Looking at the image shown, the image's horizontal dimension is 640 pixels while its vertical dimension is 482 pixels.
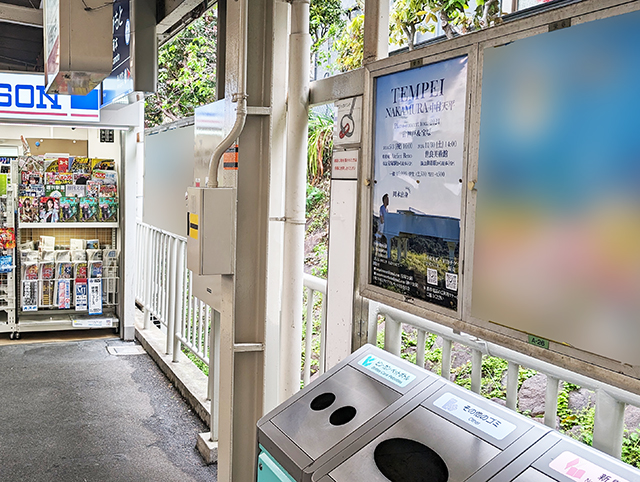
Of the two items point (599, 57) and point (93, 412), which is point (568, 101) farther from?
point (93, 412)

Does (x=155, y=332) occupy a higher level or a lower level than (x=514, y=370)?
lower

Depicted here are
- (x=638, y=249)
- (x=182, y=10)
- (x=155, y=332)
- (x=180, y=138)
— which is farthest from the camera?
(x=155, y=332)

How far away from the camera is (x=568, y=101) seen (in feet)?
4.59

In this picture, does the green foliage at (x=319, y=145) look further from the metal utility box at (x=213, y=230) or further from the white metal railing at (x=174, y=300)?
the metal utility box at (x=213, y=230)

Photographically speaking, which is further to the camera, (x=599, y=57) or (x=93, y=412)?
(x=93, y=412)

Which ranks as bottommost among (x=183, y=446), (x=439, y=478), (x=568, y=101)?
(x=183, y=446)

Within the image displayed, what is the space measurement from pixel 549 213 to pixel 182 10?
3.42 metres

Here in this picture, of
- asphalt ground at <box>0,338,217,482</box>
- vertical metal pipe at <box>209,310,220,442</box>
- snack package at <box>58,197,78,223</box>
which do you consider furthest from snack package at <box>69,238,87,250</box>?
vertical metal pipe at <box>209,310,220,442</box>

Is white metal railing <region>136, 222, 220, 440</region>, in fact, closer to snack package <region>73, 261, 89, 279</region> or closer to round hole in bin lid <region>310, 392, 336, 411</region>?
snack package <region>73, 261, 89, 279</region>

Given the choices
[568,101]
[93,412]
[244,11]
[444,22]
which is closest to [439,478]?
[568,101]

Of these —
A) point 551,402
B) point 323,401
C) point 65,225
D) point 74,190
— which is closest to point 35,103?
point 74,190

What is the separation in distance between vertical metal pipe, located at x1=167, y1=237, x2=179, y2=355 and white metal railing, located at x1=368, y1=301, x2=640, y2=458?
10.00 feet

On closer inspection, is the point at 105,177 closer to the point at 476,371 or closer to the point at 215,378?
the point at 215,378

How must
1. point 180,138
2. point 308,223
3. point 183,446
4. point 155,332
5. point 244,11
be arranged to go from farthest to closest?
point 308,223
point 155,332
point 180,138
point 183,446
point 244,11
